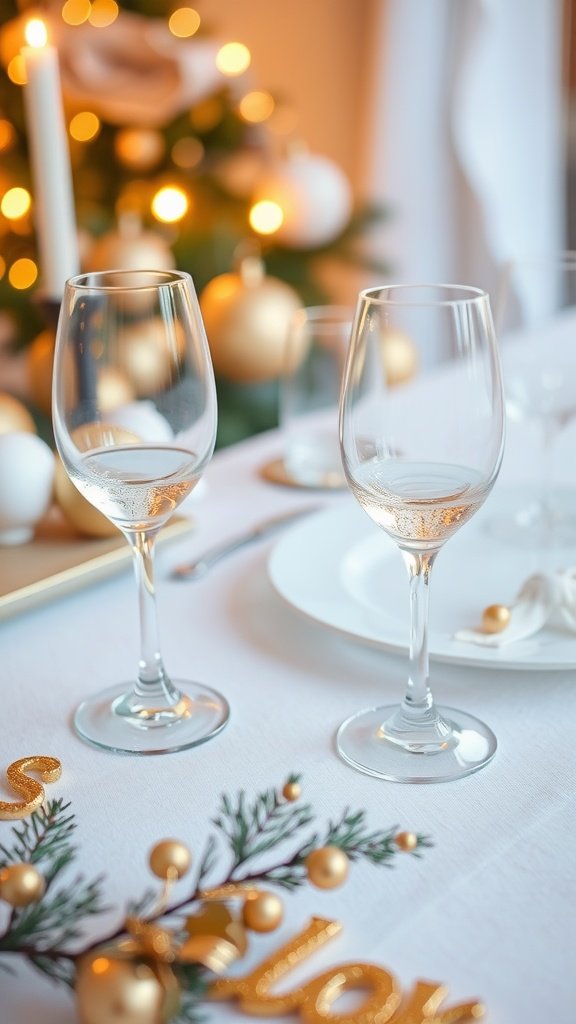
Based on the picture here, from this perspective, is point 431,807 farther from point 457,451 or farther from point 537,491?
point 537,491

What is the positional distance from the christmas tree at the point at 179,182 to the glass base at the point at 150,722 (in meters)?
1.05

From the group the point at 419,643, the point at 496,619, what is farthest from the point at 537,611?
the point at 419,643

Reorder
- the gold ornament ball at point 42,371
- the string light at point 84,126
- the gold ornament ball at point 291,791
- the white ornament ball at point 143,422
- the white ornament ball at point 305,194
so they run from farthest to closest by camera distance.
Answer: the string light at point 84,126, the white ornament ball at point 305,194, the gold ornament ball at point 42,371, the white ornament ball at point 143,422, the gold ornament ball at point 291,791

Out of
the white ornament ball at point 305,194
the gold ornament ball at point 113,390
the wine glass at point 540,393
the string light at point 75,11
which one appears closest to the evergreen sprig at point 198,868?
the gold ornament ball at point 113,390

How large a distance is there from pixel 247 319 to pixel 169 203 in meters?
0.44

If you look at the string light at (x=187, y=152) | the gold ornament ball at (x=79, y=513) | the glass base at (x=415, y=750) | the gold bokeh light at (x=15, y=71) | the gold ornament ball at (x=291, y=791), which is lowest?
the glass base at (x=415, y=750)

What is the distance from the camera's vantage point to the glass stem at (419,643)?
0.60m

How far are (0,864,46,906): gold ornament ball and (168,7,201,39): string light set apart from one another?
6.22ft

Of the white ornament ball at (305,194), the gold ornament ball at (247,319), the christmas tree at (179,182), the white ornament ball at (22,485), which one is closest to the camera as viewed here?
the white ornament ball at (22,485)

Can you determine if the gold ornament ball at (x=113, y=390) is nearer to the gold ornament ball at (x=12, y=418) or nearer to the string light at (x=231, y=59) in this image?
the gold ornament ball at (x=12, y=418)

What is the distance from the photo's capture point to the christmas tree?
1.77 metres

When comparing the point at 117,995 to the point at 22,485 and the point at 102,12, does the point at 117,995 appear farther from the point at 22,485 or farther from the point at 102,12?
the point at 102,12

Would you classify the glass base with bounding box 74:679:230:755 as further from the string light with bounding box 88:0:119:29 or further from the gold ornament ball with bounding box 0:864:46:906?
the string light with bounding box 88:0:119:29

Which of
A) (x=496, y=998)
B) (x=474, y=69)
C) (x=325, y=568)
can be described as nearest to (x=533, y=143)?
(x=474, y=69)
